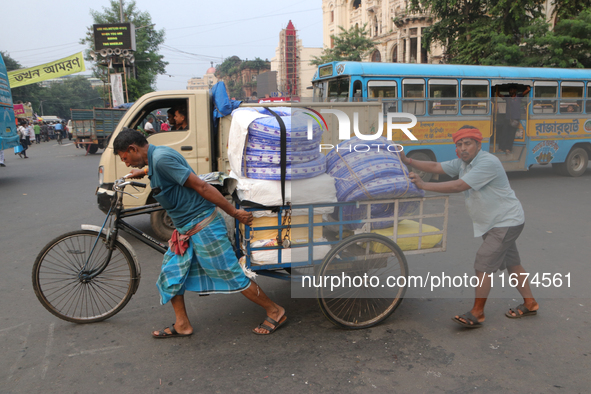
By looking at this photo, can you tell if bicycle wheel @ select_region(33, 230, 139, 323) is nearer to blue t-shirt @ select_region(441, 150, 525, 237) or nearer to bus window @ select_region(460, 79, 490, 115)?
blue t-shirt @ select_region(441, 150, 525, 237)

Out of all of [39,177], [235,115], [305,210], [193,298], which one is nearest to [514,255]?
[305,210]

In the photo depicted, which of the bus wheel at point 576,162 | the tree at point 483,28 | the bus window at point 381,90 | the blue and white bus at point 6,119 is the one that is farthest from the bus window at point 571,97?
the blue and white bus at point 6,119

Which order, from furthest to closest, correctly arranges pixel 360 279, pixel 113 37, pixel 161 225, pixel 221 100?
pixel 113 37 → pixel 161 225 → pixel 221 100 → pixel 360 279

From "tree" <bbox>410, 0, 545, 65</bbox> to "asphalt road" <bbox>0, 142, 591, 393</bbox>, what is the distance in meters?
15.1

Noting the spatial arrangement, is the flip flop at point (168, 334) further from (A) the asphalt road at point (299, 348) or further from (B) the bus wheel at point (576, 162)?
(B) the bus wheel at point (576, 162)

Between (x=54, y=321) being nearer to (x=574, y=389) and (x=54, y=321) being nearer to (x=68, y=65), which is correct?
(x=574, y=389)

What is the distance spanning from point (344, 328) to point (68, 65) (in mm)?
26228

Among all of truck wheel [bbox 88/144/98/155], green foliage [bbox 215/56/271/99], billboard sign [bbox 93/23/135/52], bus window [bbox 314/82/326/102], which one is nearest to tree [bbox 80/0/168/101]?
billboard sign [bbox 93/23/135/52]

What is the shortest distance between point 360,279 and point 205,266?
1.20m

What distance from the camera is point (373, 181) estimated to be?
10.3 feet

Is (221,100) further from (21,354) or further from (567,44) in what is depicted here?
(567,44)

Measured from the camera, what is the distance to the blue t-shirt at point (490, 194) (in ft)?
10.5

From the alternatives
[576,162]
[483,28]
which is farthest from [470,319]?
[483,28]

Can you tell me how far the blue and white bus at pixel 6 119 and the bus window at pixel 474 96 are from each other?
1158cm
